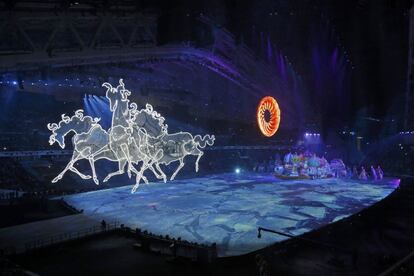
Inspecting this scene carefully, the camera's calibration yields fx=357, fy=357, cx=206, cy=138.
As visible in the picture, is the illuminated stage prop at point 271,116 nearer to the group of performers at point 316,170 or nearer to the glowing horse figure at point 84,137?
the group of performers at point 316,170

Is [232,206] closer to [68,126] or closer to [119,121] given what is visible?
[119,121]

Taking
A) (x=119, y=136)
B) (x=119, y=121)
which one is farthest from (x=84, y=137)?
(x=119, y=121)

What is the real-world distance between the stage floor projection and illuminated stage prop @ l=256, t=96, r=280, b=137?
5603 millimetres

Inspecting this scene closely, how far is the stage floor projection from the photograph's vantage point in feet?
63.4

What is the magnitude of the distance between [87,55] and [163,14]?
20.9 ft

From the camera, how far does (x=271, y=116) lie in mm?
32719

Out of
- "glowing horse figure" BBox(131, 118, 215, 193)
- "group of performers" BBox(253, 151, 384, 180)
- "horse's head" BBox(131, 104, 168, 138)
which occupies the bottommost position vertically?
"group of performers" BBox(253, 151, 384, 180)

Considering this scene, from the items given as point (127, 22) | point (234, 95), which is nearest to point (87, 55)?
point (127, 22)

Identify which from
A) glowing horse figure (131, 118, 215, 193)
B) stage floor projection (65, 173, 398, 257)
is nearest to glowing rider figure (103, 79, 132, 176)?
glowing horse figure (131, 118, 215, 193)

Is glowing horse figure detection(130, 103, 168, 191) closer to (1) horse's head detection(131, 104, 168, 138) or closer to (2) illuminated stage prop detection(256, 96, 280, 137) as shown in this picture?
(1) horse's head detection(131, 104, 168, 138)

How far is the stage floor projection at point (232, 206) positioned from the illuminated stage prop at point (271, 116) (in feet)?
18.4

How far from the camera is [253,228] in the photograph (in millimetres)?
20156

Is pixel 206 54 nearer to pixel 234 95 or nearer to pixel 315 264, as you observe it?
pixel 234 95

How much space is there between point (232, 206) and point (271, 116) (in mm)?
10437
